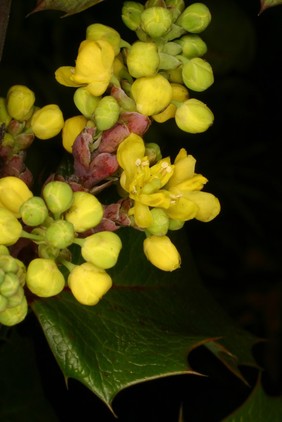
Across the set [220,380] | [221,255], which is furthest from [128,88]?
[221,255]

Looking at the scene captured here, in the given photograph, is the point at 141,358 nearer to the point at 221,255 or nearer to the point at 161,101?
the point at 161,101

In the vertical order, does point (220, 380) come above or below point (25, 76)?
below

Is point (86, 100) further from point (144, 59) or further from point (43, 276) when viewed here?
point (43, 276)

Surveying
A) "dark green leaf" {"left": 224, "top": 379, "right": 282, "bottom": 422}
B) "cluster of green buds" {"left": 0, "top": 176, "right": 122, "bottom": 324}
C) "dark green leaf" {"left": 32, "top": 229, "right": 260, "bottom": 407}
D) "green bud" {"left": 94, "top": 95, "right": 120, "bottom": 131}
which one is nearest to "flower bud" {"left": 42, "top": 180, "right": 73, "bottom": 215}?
"cluster of green buds" {"left": 0, "top": 176, "right": 122, "bottom": 324}

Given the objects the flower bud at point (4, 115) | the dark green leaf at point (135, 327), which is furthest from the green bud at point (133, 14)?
the dark green leaf at point (135, 327)

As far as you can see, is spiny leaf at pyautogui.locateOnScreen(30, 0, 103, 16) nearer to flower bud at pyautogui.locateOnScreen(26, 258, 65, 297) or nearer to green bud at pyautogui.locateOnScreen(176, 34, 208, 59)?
green bud at pyautogui.locateOnScreen(176, 34, 208, 59)

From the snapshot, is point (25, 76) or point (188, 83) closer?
point (188, 83)
